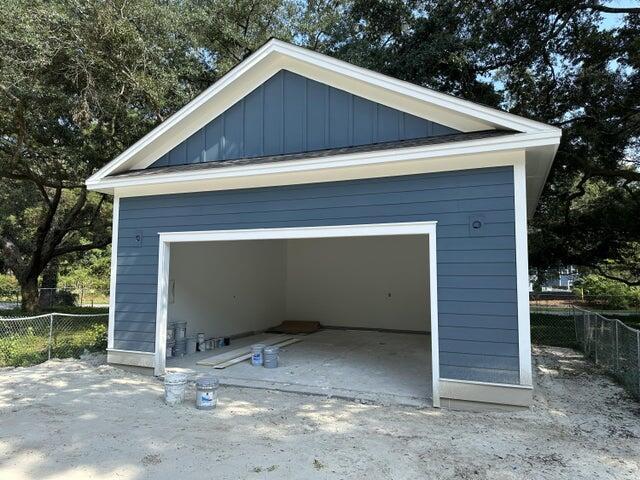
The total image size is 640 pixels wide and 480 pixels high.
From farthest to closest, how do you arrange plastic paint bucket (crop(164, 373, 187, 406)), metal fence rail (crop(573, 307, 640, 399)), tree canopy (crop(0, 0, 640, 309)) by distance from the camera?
tree canopy (crop(0, 0, 640, 309)), metal fence rail (crop(573, 307, 640, 399)), plastic paint bucket (crop(164, 373, 187, 406))

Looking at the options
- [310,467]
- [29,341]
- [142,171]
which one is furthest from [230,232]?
[29,341]

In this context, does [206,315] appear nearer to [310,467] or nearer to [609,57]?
[310,467]

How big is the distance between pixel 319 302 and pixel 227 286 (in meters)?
3.65

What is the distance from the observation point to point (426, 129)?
581 centimetres

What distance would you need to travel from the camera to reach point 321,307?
43.2 feet

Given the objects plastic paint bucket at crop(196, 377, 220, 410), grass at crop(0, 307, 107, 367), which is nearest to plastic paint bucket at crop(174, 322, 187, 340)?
grass at crop(0, 307, 107, 367)

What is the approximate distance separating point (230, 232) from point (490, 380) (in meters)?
3.93

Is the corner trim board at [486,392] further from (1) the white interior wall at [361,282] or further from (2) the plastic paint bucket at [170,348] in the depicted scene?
(1) the white interior wall at [361,282]

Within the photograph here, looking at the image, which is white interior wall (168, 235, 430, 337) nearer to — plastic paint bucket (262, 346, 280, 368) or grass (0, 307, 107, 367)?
grass (0, 307, 107, 367)

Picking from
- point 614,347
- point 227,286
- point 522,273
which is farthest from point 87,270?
point 522,273

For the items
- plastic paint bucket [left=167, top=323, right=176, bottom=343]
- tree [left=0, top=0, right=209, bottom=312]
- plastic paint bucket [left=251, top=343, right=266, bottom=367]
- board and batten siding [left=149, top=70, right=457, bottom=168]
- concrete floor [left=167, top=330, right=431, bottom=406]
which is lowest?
concrete floor [left=167, top=330, right=431, bottom=406]

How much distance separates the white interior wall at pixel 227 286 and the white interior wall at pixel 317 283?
2 centimetres

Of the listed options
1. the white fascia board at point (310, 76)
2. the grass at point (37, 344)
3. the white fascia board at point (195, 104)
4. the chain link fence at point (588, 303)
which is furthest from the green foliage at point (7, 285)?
the chain link fence at point (588, 303)

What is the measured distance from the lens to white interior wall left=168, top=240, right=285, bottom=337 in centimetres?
877
